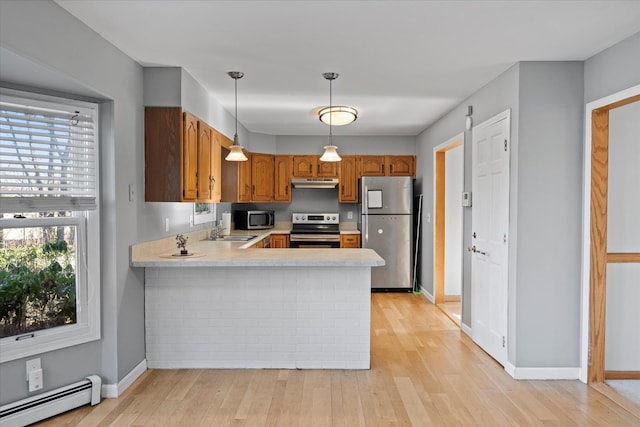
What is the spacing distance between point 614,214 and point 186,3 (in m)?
3.28

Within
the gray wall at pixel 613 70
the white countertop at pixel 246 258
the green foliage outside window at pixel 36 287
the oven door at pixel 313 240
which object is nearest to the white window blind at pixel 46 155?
the green foliage outside window at pixel 36 287

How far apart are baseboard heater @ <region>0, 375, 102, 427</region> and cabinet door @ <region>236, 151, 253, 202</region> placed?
339 cm

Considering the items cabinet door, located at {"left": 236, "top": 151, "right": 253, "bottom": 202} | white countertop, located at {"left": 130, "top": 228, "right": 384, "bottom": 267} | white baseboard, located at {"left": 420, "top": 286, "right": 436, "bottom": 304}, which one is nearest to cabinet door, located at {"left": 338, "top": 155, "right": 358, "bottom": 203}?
cabinet door, located at {"left": 236, "top": 151, "right": 253, "bottom": 202}

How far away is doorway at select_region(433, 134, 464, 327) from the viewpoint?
5.60 m

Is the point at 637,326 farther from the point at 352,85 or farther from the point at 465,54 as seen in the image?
the point at 352,85

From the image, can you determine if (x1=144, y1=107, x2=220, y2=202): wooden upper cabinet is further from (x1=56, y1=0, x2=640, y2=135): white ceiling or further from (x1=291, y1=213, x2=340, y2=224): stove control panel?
(x1=291, y1=213, x2=340, y2=224): stove control panel

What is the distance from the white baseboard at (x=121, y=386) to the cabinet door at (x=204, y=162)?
1.42 m

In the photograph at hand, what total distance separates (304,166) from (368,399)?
4.31 meters

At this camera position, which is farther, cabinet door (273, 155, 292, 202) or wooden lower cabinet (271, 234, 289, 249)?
cabinet door (273, 155, 292, 202)

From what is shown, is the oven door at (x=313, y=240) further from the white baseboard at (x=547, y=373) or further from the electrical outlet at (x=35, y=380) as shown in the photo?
the electrical outlet at (x=35, y=380)

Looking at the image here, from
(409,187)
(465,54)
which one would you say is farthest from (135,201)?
(409,187)

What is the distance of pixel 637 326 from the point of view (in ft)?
10.6

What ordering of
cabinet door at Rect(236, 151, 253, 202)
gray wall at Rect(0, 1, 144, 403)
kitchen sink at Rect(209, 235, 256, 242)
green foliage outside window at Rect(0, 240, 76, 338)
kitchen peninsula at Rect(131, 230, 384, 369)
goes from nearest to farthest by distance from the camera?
gray wall at Rect(0, 1, 144, 403) < green foliage outside window at Rect(0, 240, 76, 338) < kitchen peninsula at Rect(131, 230, 384, 369) < kitchen sink at Rect(209, 235, 256, 242) < cabinet door at Rect(236, 151, 253, 202)

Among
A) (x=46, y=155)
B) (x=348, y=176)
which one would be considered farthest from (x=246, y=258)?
(x=348, y=176)
